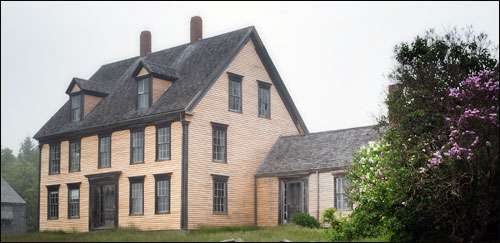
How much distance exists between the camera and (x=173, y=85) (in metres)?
37.1

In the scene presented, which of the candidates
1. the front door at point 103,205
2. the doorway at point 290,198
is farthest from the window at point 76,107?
the doorway at point 290,198

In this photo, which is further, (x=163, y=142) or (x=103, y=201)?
(x=103, y=201)

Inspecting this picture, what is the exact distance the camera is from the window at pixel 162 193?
3425cm

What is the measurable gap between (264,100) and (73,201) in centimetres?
1129

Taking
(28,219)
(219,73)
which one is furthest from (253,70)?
(28,219)

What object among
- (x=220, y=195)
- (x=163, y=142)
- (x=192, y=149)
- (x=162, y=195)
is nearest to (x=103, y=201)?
(x=162, y=195)

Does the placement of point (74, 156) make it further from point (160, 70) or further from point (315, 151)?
point (315, 151)

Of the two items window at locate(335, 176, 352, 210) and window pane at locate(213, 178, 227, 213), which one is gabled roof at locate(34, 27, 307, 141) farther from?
window at locate(335, 176, 352, 210)

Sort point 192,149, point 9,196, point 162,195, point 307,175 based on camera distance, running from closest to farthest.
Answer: point 192,149
point 162,195
point 307,175
point 9,196

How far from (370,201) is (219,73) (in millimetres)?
12352

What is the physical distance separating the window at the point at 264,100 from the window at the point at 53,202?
11.8 meters

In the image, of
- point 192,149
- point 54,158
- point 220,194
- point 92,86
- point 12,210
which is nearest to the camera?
point 192,149

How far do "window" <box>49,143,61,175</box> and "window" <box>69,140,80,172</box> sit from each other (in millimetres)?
1198

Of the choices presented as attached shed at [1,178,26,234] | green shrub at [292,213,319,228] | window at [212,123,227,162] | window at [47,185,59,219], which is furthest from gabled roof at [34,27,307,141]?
attached shed at [1,178,26,234]
